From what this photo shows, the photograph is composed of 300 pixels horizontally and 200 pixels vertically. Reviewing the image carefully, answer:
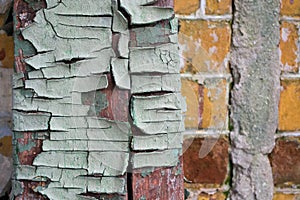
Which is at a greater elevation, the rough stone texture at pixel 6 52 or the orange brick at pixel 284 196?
the rough stone texture at pixel 6 52

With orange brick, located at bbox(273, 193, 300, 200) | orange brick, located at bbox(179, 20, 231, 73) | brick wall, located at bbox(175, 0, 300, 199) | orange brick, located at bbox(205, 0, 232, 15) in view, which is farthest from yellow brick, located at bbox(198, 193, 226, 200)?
orange brick, located at bbox(205, 0, 232, 15)

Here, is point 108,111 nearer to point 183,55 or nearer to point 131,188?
point 131,188

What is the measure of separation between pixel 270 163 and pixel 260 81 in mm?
182

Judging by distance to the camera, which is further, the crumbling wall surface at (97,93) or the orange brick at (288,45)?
the orange brick at (288,45)

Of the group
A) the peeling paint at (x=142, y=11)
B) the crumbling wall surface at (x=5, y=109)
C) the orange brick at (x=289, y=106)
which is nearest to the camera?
the peeling paint at (x=142, y=11)

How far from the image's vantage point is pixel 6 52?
92 centimetres

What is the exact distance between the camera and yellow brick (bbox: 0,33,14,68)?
92cm

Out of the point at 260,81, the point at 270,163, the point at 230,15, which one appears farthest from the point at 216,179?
the point at 230,15

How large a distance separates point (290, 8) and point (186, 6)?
0.75 feet

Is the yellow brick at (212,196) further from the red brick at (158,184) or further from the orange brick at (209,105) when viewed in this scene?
the red brick at (158,184)

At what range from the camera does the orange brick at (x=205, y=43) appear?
3.17 feet

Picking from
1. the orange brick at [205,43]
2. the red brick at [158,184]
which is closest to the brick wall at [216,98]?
the orange brick at [205,43]

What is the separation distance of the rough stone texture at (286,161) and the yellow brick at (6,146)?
0.55 m

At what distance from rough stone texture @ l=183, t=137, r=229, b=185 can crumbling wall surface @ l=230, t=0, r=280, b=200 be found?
23 mm
